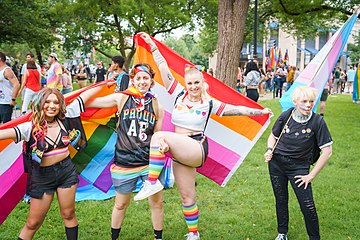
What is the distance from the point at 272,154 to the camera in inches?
179

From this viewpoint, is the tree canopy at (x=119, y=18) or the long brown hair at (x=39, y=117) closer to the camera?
the long brown hair at (x=39, y=117)

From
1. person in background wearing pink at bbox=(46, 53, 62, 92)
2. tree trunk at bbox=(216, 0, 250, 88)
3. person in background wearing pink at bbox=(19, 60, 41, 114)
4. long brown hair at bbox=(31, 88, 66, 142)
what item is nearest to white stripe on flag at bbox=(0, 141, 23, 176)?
long brown hair at bbox=(31, 88, 66, 142)

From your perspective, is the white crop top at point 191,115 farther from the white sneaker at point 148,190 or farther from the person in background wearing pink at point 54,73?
the person in background wearing pink at point 54,73

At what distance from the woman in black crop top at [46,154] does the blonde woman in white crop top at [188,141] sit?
71cm

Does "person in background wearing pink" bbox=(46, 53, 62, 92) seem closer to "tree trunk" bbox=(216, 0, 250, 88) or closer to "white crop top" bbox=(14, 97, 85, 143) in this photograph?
"tree trunk" bbox=(216, 0, 250, 88)

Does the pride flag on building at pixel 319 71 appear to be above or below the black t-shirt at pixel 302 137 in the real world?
above

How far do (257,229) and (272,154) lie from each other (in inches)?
47.7

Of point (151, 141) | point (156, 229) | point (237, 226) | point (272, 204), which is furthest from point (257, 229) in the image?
point (151, 141)

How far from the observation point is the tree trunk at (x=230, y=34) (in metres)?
10.1

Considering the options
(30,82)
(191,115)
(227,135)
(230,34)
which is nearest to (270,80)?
(230,34)

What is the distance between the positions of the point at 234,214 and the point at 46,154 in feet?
9.43

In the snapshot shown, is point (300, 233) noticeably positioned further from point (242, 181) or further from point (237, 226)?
point (242, 181)

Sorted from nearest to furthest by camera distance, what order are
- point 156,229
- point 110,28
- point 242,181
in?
1. point 156,229
2. point 242,181
3. point 110,28

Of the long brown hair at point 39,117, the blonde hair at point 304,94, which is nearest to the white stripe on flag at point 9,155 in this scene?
the long brown hair at point 39,117
